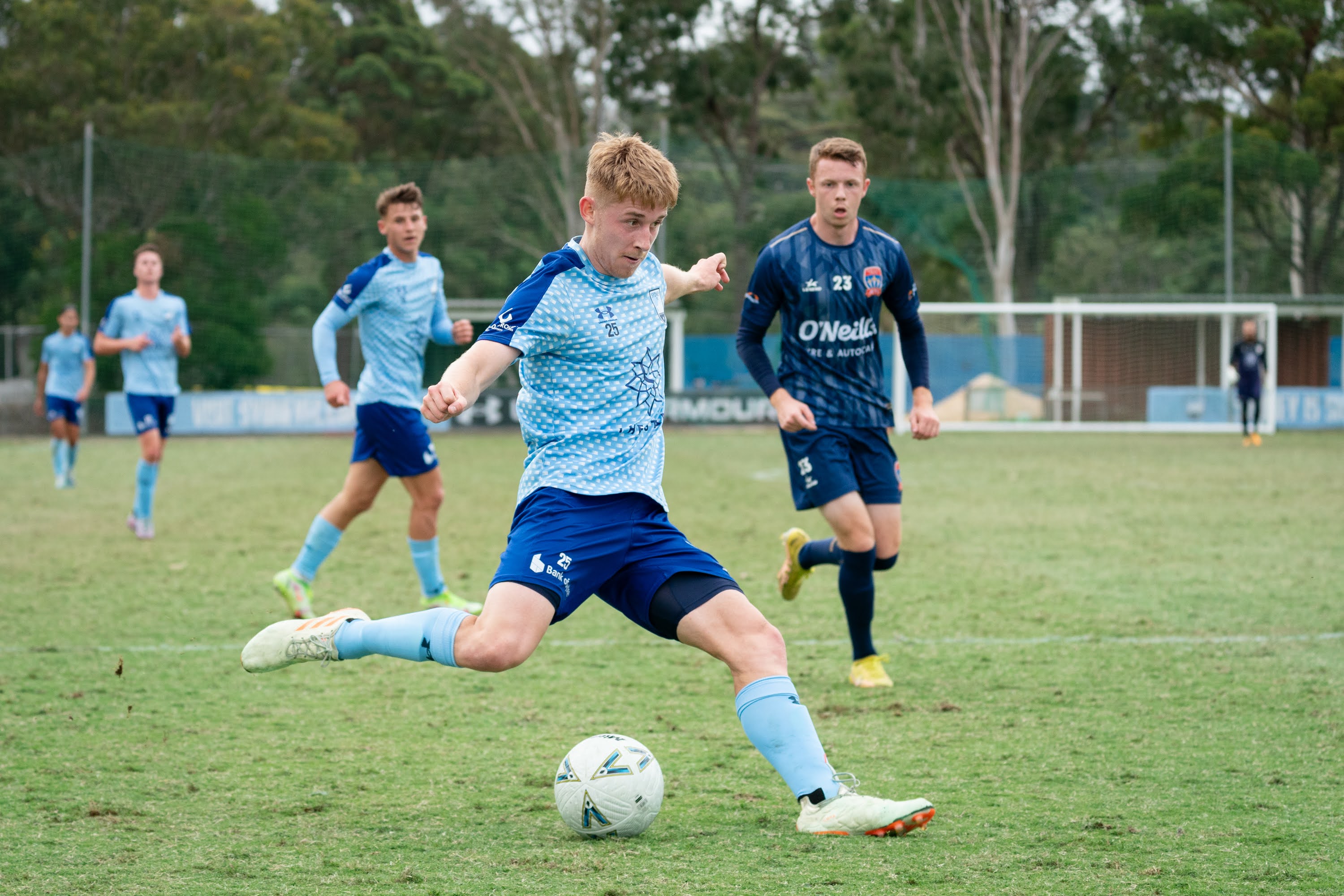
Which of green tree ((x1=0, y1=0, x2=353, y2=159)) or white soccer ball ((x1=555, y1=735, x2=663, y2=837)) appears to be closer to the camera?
white soccer ball ((x1=555, y1=735, x2=663, y2=837))

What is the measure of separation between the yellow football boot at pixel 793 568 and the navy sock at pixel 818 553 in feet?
0.11

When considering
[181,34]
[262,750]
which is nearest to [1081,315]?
[181,34]

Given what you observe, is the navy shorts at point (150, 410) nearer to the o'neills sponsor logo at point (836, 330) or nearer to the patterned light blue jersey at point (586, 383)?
the o'neills sponsor logo at point (836, 330)

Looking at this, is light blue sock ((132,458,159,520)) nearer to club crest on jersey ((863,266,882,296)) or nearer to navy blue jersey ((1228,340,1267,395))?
club crest on jersey ((863,266,882,296))

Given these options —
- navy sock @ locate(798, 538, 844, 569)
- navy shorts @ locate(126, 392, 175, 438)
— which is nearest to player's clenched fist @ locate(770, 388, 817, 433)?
navy sock @ locate(798, 538, 844, 569)

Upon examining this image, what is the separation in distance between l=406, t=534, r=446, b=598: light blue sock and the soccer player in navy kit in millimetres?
2264

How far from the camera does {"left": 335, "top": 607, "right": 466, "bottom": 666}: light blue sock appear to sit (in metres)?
3.61

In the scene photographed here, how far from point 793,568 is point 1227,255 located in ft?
84.5

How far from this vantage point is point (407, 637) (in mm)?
3646

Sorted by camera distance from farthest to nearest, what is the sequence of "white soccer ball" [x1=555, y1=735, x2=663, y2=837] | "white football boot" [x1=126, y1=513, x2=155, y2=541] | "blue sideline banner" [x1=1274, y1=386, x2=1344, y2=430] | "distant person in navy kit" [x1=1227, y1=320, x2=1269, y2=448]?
"blue sideline banner" [x1=1274, y1=386, x2=1344, y2=430]
"distant person in navy kit" [x1=1227, y1=320, x2=1269, y2=448]
"white football boot" [x1=126, y1=513, x2=155, y2=541]
"white soccer ball" [x1=555, y1=735, x2=663, y2=837]

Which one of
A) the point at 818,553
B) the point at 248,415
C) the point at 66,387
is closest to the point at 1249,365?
the point at 66,387

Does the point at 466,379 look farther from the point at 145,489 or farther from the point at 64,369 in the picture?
the point at 64,369

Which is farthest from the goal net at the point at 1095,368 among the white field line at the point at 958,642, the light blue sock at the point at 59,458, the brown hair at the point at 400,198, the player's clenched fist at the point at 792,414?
the player's clenched fist at the point at 792,414

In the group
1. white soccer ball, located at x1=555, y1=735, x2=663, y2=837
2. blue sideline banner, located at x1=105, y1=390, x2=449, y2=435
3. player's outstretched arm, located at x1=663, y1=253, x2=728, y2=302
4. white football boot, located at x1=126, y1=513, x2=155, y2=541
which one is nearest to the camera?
white soccer ball, located at x1=555, y1=735, x2=663, y2=837
